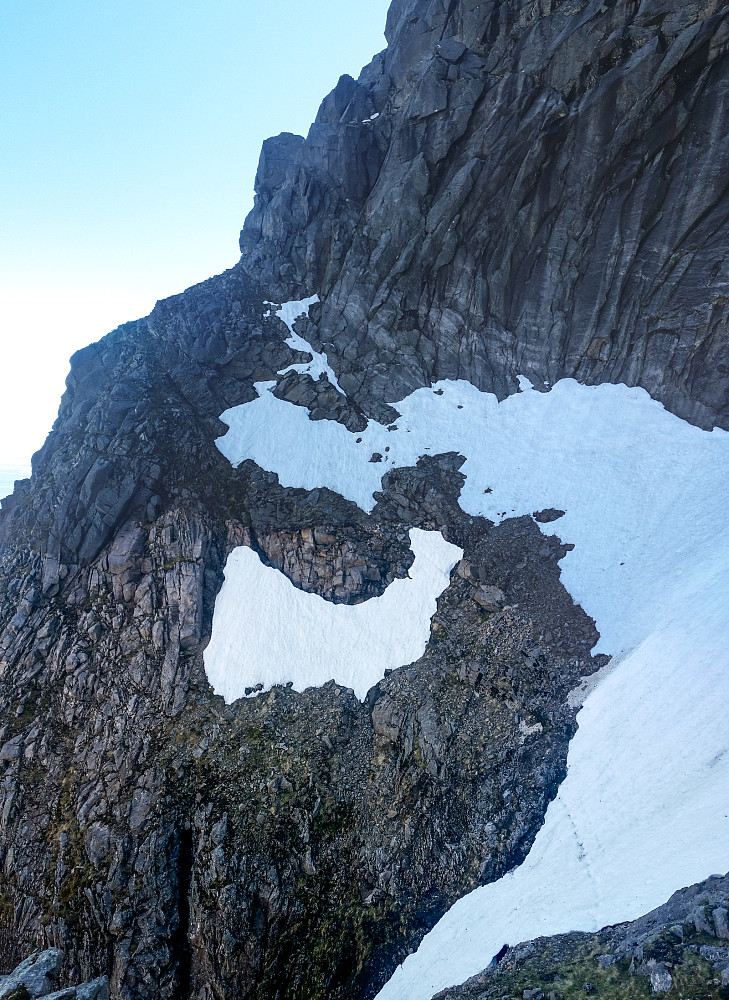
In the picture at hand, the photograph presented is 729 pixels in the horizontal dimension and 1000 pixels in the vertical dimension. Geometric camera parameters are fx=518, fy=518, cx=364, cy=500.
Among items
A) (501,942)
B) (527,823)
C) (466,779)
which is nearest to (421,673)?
(466,779)

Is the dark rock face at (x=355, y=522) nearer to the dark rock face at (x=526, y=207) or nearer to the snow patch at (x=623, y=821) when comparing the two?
the dark rock face at (x=526, y=207)

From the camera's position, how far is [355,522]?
31828mm

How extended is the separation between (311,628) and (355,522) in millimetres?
7283

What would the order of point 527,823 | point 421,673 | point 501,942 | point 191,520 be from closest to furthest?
point 501,942
point 527,823
point 421,673
point 191,520

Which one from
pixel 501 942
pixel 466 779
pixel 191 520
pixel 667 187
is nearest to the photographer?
pixel 501 942

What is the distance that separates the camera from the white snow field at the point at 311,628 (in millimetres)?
25719

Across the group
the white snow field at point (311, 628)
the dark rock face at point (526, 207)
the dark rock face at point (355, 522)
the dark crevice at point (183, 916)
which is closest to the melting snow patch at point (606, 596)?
the dark rock face at point (355, 522)

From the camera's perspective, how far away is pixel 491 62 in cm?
3631

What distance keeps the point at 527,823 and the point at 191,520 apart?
22642 mm

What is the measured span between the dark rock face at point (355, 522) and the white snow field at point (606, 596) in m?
1.26

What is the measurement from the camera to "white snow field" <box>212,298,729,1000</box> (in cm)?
1703

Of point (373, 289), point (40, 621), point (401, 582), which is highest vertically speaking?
point (373, 289)

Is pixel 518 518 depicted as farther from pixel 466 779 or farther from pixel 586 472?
pixel 466 779

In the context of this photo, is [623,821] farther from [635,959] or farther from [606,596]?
[606,596]
